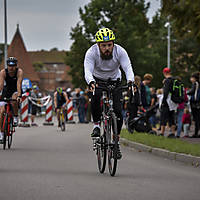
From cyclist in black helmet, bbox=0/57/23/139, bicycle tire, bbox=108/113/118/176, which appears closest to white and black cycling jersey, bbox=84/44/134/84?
bicycle tire, bbox=108/113/118/176

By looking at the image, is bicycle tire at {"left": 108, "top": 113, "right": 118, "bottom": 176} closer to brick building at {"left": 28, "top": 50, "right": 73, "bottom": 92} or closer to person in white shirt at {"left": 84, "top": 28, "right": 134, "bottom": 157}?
person in white shirt at {"left": 84, "top": 28, "right": 134, "bottom": 157}

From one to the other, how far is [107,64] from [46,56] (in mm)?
166771

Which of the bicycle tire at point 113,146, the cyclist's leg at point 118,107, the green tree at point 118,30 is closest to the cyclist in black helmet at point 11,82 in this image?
the cyclist's leg at point 118,107

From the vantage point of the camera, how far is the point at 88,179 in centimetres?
751

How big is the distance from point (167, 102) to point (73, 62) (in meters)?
42.6

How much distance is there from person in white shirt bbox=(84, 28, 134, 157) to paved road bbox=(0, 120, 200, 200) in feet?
2.88

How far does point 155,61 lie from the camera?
58094 mm

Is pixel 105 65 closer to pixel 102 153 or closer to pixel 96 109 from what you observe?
pixel 96 109

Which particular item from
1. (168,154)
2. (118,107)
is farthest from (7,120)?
(118,107)

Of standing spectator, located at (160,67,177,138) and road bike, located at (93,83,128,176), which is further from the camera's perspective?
standing spectator, located at (160,67,177,138)

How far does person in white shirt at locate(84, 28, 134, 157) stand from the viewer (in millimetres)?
8109

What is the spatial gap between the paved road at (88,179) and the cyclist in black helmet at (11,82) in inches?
47.6

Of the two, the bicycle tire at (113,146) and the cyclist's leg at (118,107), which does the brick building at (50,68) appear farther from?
the bicycle tire at (113,146)

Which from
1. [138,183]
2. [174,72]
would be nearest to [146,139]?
[138,183]
